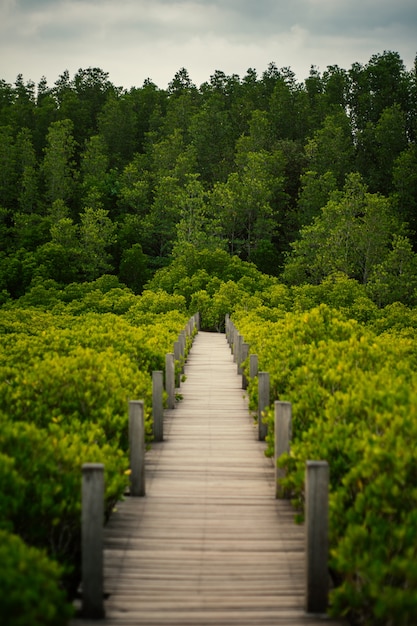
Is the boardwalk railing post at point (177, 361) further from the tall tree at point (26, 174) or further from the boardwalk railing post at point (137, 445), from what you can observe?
the tall tree at point (26, 174)

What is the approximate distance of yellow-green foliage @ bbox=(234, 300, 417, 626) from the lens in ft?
13.8

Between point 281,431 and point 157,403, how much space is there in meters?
2.95

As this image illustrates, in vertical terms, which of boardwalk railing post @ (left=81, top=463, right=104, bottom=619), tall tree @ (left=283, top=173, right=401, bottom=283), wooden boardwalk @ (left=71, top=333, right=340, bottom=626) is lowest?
wooden boardwalk @ (left=71, top=333, right=340, bottom=626)

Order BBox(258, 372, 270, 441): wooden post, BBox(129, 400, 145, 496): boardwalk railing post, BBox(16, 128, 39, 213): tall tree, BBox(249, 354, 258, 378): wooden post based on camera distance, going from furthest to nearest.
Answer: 1. BBox(16, 128, 39, 213): tall tree
2. BBox(249, 354, 258, 378): wooden post
3. BBox(258, 372, 270, 441): wooden post
4. BBox(129, 400, 145, 496): boardwalk railing post

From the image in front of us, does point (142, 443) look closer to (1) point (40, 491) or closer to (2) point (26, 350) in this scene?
(1) point (40, 491)

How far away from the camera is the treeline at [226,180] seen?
48.4 m

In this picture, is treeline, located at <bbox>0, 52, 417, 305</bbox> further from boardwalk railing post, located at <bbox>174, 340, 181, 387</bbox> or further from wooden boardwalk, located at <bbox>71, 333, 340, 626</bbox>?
wooden boardwalk, located at <bbox>71, 333, 340, 626</bbox>

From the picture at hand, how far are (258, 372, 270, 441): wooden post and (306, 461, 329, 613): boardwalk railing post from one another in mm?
5045

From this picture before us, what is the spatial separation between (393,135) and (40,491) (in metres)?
65.2

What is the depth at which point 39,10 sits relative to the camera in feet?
112

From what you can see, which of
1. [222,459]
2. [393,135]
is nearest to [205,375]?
[222,459]

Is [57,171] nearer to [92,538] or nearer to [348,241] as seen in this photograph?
[348,241]

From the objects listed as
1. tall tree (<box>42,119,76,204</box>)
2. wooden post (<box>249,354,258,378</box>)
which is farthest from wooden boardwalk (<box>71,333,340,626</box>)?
tall tree (<box>42,119,76,204</box>)

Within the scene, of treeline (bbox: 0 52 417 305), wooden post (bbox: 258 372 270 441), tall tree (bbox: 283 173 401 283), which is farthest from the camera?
treeline (bbox: 0 52 417 305)
